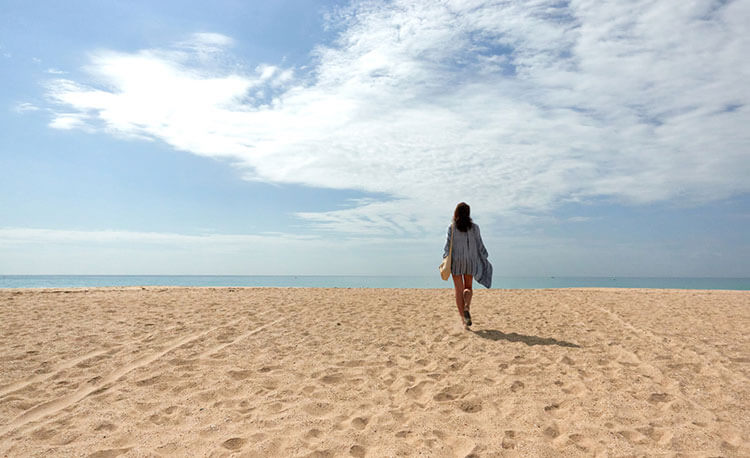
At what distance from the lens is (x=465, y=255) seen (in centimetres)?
793

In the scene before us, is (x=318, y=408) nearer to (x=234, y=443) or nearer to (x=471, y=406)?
(x=234, y=443)

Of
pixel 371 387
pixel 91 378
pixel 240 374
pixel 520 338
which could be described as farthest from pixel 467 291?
pixel 91 378

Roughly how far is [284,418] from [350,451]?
0.92 meters

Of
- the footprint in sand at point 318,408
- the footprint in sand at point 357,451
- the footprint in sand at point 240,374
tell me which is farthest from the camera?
the footprint in sand at point 240,374

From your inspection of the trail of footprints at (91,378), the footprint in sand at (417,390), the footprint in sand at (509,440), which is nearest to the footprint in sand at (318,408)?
the footprint in sand at (417,390)

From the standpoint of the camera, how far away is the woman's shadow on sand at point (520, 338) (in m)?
6.81

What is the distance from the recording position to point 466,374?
5141mm

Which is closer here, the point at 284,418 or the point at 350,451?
the point at 350,451

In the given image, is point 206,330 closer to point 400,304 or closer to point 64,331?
point 64,331

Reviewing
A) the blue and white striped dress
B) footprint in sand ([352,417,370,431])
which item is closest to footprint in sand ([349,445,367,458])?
footprint in sand ([352,417,370,431])

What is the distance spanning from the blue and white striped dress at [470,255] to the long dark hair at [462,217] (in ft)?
0.30

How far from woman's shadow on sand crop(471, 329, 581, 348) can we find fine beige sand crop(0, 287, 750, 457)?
0.23ft

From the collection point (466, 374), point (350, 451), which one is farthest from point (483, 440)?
point (466, 374)

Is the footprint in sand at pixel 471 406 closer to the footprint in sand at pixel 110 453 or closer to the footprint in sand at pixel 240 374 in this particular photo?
the footprint in sand at pixel 240 374
